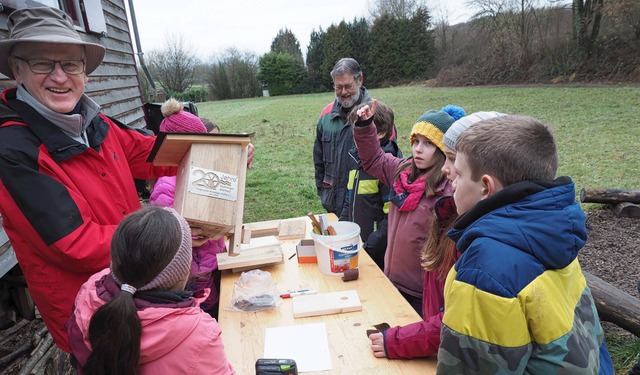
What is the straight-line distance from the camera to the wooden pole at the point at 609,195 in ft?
15.8

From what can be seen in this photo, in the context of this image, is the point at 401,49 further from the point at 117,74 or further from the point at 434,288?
the point at 434,288

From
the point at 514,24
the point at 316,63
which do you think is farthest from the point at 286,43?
the point at 514,24

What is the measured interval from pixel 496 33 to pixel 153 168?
27655 millimetres

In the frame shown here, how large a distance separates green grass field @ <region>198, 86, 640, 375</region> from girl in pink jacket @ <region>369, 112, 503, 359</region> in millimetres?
1770

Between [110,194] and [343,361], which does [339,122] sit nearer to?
[110,194]

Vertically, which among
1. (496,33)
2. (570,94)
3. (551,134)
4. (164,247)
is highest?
(496,33)

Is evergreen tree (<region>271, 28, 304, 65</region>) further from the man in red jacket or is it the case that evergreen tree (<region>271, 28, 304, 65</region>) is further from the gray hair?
the man in red jacket

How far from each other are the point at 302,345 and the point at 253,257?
0.88 m

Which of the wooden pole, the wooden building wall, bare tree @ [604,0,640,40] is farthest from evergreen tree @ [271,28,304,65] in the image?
the wooden pole

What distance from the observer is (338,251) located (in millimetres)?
2305

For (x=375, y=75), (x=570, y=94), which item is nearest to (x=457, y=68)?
(x=375, y=75)

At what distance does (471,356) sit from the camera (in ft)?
4.07

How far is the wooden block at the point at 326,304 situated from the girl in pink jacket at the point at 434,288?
29 centimetres

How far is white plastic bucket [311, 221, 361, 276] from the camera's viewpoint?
229cm
